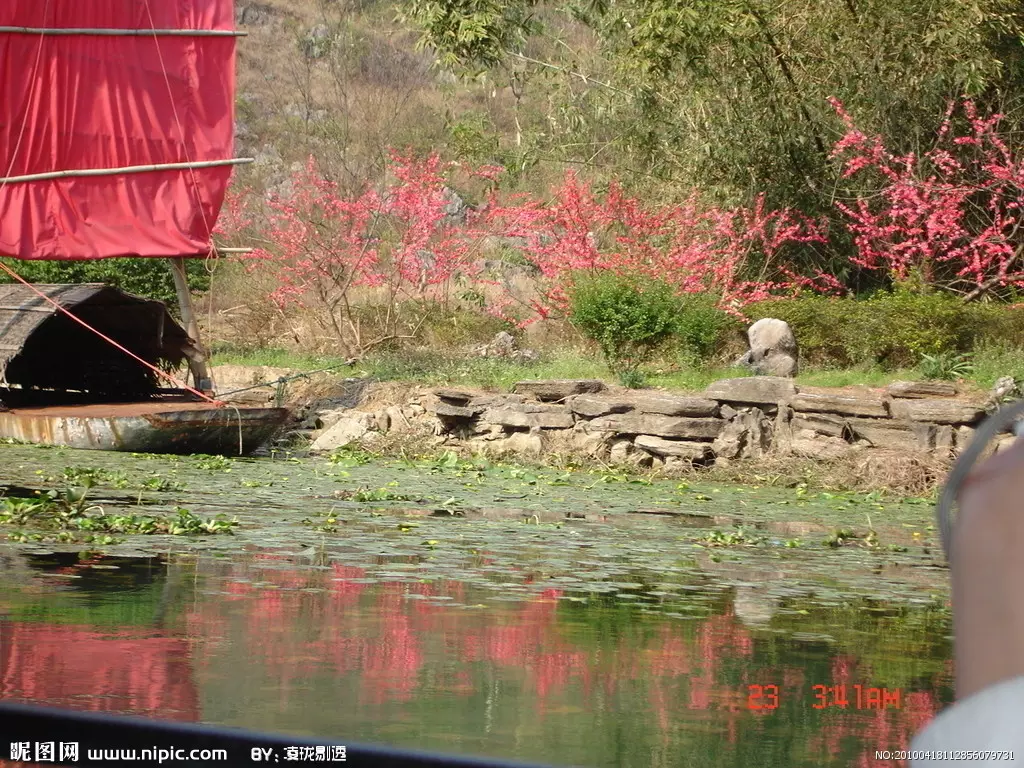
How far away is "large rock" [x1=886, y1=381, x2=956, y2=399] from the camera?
39.8ft

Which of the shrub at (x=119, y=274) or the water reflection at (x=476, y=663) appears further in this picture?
the shrub at (x=119, y=274)

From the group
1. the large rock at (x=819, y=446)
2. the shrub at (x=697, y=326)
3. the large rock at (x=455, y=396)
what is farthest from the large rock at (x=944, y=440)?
the large rock at (x=455, y=396)

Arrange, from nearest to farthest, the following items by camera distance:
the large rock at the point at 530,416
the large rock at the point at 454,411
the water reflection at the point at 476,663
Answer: the water reflection at the point at 476,663 → the large rock at the point at 530,416 → the large rock at the point at 454,411

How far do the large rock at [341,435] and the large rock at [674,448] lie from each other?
135 inches

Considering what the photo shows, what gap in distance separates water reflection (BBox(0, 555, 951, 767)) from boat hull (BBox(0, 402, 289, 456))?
24.7 feet

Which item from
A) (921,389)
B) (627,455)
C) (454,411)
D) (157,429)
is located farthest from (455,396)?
(921,389)

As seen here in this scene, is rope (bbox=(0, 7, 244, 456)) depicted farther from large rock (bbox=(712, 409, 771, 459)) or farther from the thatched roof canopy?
large rock (bbox=(712, 409, 771, 459))

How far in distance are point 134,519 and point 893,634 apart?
4720mm

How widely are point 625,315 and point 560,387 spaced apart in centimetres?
166

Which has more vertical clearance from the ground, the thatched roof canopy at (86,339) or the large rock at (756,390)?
the large rock at (756,390)

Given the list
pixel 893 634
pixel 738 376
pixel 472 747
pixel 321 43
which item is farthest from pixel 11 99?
pixel 321 43

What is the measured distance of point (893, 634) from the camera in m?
5.80

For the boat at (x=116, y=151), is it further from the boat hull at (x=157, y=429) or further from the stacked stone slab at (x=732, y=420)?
the stacked stone slab at (x=732, y=420)

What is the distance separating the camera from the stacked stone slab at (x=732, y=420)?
1203 cm
